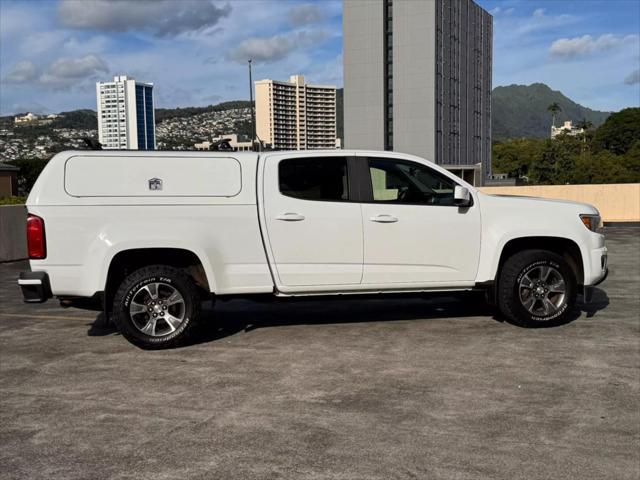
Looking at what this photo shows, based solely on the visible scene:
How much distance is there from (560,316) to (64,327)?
5.67m

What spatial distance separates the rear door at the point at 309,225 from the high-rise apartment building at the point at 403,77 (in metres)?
94.4

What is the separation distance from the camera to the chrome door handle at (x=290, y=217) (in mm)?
6668

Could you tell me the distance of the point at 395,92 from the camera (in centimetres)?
10688

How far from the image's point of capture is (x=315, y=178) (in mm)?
6910

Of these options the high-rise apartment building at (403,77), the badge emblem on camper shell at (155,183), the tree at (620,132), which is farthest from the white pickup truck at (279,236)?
the tree at (620,132)

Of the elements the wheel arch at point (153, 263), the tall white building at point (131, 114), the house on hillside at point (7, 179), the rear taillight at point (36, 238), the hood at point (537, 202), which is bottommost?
the wheel arch at point (153, 263)

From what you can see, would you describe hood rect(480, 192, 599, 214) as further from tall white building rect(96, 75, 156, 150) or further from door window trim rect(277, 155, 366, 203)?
tall white building rect(96, 75, 156, 150)

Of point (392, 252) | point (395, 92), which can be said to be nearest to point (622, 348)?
point (392, 252)

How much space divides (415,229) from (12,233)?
11.6 meters

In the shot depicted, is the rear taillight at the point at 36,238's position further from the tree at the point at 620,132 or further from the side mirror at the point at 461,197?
the tree at the point at 620,132

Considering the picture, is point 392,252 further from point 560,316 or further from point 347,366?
point 560,316

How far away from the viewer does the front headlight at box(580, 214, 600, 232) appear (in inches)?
289

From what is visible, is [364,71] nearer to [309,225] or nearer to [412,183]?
[412,183]

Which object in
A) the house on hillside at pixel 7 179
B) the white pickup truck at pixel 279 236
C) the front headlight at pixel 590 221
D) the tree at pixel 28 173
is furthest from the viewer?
the tree at pixel 28 173
